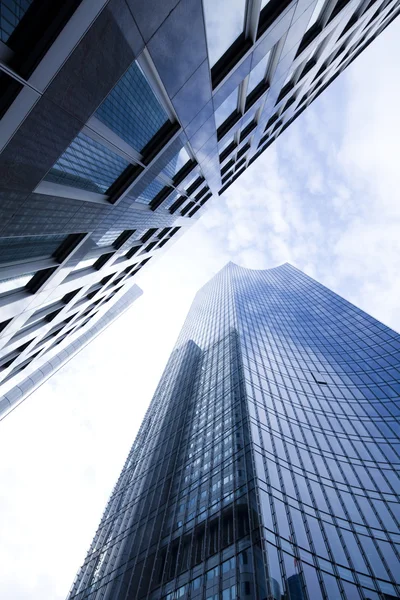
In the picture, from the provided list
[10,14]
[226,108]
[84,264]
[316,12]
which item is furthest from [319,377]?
[10,14]

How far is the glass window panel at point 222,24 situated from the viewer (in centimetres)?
833

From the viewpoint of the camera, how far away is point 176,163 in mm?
15336

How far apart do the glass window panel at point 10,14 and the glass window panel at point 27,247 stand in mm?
5376

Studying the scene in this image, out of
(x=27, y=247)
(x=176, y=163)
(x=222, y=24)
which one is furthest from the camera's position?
(x=176, y=163)

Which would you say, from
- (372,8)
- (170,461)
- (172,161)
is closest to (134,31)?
(172,161)

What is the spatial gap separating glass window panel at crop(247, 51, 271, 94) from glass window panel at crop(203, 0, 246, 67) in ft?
9.47

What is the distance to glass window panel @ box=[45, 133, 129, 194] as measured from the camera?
8383mm

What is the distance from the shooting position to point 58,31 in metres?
5.66

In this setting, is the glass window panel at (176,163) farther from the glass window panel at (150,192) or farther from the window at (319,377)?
the window at (319,377)

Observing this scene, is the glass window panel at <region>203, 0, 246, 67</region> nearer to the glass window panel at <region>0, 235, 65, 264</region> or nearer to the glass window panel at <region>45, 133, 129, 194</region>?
the glass window panel at <region>45, 133, 129, 194</region>

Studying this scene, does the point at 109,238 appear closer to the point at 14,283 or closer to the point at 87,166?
the point at 14,283

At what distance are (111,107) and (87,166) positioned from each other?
1967 millimetres

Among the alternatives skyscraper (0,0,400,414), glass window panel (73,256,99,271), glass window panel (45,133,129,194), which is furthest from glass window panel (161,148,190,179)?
glass window panel (73,256,99,271)

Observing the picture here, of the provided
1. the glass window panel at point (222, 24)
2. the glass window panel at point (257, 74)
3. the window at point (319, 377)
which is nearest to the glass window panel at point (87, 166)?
the glass window panel at point (222, 24)
